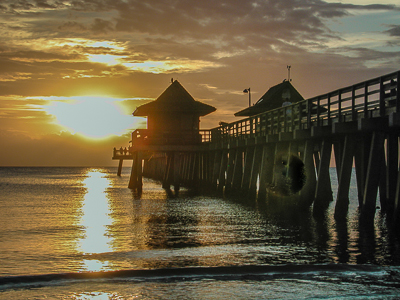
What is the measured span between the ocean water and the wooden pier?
1.12 metres

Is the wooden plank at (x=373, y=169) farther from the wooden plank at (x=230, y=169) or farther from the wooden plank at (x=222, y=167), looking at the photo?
the wooden plank at (x=222, y=167)

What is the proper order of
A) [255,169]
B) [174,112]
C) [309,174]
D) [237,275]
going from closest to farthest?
1. [237,275]
2. [309,174]
3. [255,169]
4. [174,112]

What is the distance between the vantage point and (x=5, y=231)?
49.9 feet

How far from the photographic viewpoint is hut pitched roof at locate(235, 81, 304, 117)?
3412cm

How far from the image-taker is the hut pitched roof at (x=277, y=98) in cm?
3412

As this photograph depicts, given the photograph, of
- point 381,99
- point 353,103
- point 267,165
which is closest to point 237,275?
point 381,99


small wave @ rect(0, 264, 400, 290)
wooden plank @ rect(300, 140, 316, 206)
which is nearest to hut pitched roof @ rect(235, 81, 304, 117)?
wooden plank @ rect(300, 140, 316, 206)

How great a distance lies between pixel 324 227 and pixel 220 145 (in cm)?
1645

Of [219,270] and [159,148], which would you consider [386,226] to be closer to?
[219,270]

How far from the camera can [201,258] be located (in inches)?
402

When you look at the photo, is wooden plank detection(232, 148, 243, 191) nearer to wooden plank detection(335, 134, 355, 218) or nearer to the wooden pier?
the wooden pier

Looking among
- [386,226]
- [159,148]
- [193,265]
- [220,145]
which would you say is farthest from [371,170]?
[159,148]

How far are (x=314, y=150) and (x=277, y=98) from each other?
49.3ft

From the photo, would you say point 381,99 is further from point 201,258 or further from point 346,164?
point 201,258
